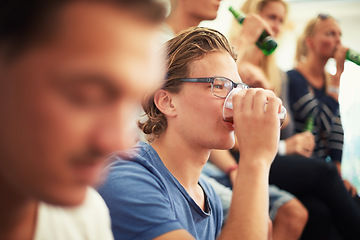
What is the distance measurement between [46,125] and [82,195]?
62mm

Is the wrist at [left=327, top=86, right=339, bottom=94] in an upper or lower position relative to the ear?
upper

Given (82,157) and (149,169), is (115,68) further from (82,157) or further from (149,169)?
(149,169)

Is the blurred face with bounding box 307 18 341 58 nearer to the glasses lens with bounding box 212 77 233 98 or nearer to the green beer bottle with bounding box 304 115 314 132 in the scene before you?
the green beer bottle with bounding box 304 115 314 132

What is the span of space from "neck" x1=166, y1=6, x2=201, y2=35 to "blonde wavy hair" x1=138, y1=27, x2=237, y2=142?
31 cm

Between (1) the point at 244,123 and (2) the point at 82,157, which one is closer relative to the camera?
(2) the point at 82,157

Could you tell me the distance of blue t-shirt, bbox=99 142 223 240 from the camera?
2.30ft

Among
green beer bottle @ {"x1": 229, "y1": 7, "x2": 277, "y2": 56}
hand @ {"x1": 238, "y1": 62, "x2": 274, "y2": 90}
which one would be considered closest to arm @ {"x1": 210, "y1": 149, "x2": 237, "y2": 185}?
hand @ {"x1": 238, "y1": 62, "x2": 274, "y2": 90}

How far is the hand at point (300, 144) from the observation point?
1778 millimetres

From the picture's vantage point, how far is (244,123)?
2.46 ft

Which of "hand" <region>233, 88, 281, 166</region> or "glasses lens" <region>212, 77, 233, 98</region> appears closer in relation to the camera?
"hand" <region>233, 88, 281, 166</region>

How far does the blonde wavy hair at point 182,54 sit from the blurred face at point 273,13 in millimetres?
1208

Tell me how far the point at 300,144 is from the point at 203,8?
87 cm

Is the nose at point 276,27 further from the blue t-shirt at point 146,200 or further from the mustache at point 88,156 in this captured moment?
the mustache at point 88,156

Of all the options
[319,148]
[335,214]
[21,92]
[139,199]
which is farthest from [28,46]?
[319,148]
